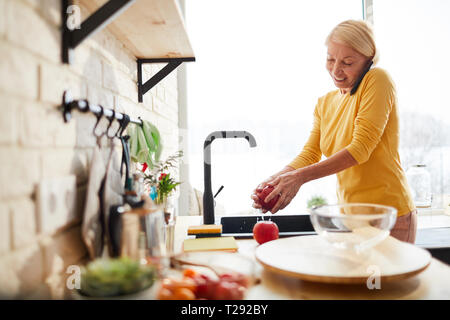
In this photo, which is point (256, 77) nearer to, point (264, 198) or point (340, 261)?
point (264, 198)

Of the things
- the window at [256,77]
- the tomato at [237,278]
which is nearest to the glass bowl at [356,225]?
the tomato at [237,278]

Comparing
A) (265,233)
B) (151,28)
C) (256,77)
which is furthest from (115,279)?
(256,77)

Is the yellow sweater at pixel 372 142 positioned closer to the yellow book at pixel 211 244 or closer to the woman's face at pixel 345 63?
the woman's face at pixel 345 63

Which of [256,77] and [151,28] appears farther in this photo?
[256,77]

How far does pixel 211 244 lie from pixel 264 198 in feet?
0.78

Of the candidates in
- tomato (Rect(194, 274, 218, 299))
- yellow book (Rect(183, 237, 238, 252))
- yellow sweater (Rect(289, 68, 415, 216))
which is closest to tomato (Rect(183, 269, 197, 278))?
tomato (Rect(194, 274, 218, 299))

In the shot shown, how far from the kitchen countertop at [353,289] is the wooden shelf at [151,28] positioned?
29.1 inches

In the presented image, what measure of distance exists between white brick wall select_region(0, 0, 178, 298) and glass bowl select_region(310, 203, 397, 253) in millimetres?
490

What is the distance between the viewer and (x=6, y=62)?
51cm

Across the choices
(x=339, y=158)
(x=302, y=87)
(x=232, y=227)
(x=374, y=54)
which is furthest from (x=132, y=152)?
(x=302, y=87)

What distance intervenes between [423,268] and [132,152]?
32.3 inches

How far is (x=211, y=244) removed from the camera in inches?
38.4

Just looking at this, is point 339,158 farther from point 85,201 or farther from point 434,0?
point 434,0

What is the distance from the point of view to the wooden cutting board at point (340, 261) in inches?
25.4
